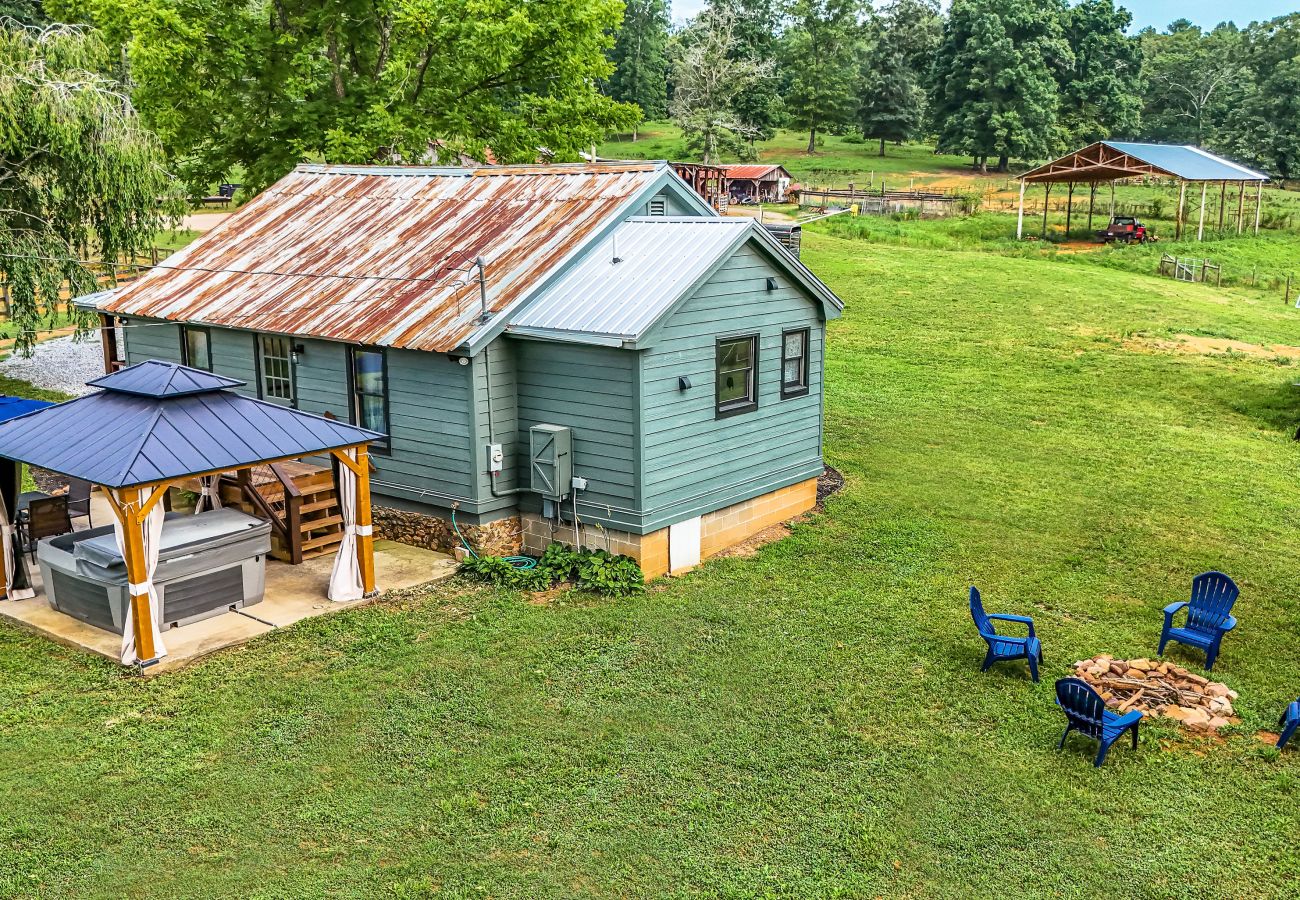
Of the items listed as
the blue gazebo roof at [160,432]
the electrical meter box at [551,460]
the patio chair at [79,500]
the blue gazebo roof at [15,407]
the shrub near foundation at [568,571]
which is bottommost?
the shrub near foundation at [568,571]

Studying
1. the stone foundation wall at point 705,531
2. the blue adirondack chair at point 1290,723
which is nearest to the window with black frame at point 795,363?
the stone foundation wall at point 705,531

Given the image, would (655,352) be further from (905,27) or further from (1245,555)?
(905,27)

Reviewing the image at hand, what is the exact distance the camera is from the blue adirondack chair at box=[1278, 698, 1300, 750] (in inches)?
403

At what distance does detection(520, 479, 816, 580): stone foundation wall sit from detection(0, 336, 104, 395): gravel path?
1289 cm

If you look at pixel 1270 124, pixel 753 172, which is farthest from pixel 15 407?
pixel 1270 124

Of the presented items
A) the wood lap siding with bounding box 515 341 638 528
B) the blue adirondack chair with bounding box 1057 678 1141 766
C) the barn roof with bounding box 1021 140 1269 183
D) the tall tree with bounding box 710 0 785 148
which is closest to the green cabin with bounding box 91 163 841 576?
the wood lap siding with bounding box 515 341 638 528

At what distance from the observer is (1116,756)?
33.5 feet

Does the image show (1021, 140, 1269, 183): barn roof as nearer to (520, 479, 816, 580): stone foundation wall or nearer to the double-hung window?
(520, 479, 816, 580): stone foundation wall

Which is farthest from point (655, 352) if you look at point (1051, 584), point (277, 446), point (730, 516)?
point (1051, 584)

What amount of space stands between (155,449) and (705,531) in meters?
6.89

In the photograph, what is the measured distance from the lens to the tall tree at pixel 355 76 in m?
26.5

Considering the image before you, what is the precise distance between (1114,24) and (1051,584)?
268 ft

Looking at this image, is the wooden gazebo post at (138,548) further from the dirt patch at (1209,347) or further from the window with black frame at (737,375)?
the dirt patch at (1209,347)

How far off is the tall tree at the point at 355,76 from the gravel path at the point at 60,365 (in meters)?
5.15
